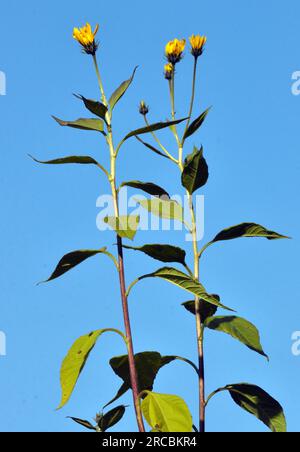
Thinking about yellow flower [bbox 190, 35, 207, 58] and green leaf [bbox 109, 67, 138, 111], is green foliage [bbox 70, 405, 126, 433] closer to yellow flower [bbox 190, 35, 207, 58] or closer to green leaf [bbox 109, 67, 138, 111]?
green leaf [bbox 109, 67, 138, 111]

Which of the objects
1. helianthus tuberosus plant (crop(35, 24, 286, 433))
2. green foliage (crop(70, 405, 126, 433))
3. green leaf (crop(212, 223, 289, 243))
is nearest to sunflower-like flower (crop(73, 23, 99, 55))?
helianthus tuberosus plant (crop(35, 24, 286, 433))

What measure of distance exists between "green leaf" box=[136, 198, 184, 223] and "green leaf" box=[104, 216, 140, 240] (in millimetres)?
498

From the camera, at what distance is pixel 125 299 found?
12.4 ft

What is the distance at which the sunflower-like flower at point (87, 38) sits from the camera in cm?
414

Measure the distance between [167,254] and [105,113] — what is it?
710 mm

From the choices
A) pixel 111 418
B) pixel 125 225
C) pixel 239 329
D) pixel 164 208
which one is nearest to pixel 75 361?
pixel 111 418

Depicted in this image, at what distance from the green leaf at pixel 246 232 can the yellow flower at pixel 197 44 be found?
100cm

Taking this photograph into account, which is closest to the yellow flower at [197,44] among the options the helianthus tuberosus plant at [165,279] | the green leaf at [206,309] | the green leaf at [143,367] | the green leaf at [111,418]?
the helianthus tuberosus plant at [165,279]

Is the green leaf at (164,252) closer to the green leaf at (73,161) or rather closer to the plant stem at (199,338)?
the plant stem at (199,338)

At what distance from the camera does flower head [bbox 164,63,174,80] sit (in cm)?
467
